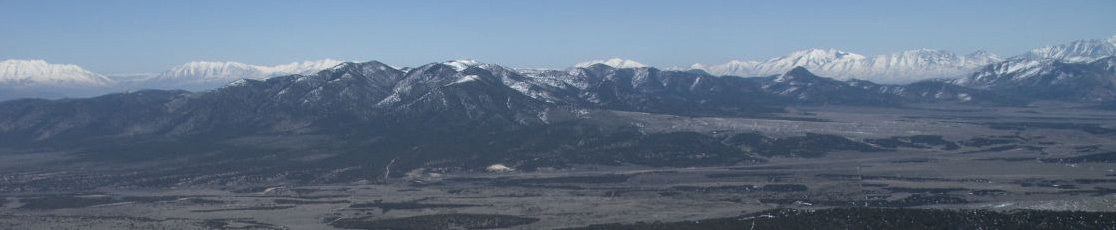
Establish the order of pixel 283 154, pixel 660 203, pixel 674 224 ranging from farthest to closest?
pixel 283 154 < pixel 660 203 < pixel 674 224

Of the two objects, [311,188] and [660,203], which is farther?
[311,188]

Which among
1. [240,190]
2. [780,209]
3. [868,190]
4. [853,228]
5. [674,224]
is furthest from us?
[240,190]

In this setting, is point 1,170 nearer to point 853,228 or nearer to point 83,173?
point 83,173

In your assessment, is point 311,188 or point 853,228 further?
point 311,188

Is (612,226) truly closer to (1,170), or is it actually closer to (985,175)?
(985,175)

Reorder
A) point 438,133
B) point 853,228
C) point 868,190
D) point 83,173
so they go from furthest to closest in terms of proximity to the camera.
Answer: point 438,133, point 83,173, point 868,190, point 853,228

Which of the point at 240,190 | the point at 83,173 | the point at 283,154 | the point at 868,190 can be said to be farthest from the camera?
the point at 283,154

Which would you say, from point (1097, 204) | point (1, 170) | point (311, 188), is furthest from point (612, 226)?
point (1, 170)

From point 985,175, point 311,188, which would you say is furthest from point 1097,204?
point 311,188
